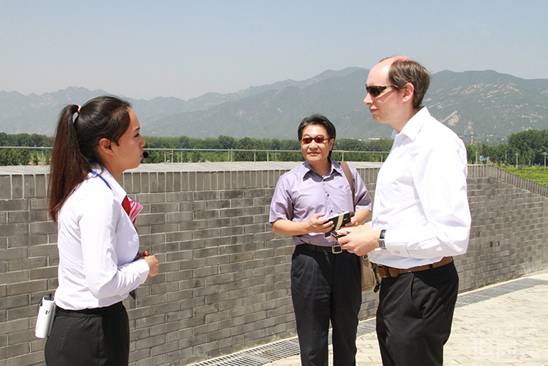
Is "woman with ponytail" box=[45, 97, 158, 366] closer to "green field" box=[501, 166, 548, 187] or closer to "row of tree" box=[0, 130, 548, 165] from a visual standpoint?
"row of tree" box=[0, 130, 548, 165]

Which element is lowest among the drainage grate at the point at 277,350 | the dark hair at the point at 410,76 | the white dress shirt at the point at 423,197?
the drainage grate at the point at 277,350

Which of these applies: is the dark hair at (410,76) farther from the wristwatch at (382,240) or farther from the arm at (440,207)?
the wristwatch at (382,240)

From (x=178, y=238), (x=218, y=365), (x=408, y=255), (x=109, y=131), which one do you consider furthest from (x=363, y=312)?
(x=109, y=131)

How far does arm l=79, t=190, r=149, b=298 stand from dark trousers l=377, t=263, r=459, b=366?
3.41 feet

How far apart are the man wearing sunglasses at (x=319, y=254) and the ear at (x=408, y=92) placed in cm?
127

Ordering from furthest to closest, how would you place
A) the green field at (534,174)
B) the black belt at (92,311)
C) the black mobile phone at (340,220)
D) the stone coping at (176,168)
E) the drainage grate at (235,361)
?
1. the green field at (534,174)
2. the drainage grate at (235,361)
3. the stone coping at (176,168)
4. the black mobile phone at (340,220)
5. the black belt at (92,311)

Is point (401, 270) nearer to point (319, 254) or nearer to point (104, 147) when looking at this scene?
point (104, 147)

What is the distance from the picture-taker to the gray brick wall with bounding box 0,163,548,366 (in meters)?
4.05

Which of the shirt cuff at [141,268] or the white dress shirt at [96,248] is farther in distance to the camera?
the shirt cuff at [141,268]

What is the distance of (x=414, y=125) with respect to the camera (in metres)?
2.43

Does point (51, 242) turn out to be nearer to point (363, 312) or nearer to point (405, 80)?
point (405, 80)

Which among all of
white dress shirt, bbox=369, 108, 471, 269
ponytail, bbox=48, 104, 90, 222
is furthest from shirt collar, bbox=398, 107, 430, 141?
ponytail, bbox=48, 104, 90, 222

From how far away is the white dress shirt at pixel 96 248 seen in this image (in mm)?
2102

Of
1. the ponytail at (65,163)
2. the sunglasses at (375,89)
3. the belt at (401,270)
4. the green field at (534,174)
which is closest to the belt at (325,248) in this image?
the belt at (401,270)
